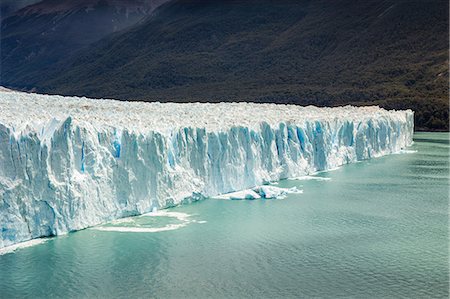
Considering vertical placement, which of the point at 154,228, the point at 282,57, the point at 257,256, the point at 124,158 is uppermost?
the point at 282,57

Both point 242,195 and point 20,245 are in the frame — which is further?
point 242,195

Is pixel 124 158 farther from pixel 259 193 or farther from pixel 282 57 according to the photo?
pixel 282 57

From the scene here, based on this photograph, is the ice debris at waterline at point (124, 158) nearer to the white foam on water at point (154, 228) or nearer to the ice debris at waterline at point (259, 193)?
the white foam on water at point (154, 228)

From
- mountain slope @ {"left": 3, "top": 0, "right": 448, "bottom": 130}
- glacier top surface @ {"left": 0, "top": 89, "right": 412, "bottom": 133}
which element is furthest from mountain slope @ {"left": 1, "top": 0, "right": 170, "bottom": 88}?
glacier top surface @ {"left": 0, "top": 89, "right": 412, "bottom": 133}

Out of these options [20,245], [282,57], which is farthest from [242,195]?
[282,57]

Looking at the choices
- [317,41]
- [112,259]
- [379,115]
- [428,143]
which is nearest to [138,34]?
[317,41]

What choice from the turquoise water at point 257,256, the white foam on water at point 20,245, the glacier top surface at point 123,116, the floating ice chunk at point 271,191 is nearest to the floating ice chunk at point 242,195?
the floating ice chunk at point 271,191

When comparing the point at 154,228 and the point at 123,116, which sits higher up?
the point at 123,116

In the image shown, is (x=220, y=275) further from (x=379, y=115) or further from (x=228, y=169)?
(x=379, y=115)
